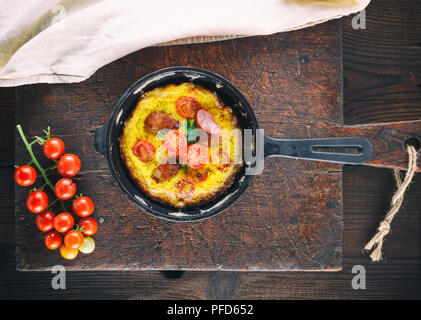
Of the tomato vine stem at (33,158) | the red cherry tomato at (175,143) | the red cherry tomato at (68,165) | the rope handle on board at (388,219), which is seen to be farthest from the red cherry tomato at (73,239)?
the rope handle on board at (388,219)

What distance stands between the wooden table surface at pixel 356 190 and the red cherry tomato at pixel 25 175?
0.49 meters

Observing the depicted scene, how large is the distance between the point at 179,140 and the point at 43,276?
123 cm

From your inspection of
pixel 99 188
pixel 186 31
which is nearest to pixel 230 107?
pixel 186 31

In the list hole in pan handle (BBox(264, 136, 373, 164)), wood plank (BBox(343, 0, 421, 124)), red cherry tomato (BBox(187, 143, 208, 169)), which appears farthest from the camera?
wood plank (BBox(343, 0, 421, 124))

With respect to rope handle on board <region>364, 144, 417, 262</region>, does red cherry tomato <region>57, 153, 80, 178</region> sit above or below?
above

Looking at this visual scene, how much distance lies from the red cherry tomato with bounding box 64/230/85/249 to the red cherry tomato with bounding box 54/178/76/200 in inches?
6.5

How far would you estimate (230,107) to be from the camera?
1686 mm

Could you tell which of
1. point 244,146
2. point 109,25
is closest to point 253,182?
point 244,146

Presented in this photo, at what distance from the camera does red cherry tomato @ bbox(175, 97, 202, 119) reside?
1.62 meters

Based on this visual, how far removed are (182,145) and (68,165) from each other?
0.52 m

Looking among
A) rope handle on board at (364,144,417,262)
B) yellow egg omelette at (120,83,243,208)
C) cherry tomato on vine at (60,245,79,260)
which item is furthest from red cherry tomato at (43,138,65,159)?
rope handle on board at (364,144,417,262)

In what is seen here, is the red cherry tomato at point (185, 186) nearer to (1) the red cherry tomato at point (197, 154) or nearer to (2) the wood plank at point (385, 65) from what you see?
(1) the red cherry tomato at point (197, 154)

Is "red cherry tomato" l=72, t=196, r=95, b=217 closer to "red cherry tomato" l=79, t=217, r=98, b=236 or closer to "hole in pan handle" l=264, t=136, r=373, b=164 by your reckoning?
"red cherry tomato" l=79, t=217, r=98, b=236
